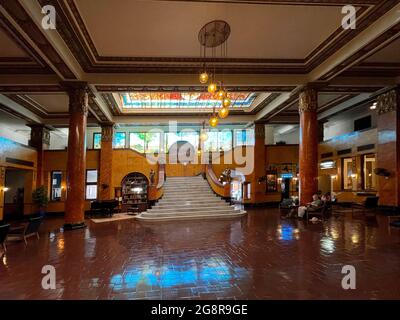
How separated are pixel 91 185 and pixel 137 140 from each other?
511cm

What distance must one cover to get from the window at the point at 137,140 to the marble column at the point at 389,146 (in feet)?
48.6

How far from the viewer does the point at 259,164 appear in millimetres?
15961

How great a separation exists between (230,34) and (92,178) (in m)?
12.5

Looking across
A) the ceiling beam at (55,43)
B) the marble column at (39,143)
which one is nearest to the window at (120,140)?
the marble column at (39,143)

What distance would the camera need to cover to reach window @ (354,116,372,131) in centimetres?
1491

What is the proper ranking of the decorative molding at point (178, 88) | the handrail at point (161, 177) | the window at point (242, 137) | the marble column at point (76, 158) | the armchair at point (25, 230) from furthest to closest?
the window at point (242, 137), the handrail at point (161, 177), the decorative molding at point (178, 88), the marble column at point (76, 158), the armchair at point (25, 230)

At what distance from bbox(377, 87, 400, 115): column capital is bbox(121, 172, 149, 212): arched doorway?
42.0 ft

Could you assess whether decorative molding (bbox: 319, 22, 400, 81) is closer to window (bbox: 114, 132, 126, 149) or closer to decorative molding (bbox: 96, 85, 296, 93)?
decorative molding (bbox: 96, 85, 296, 93)

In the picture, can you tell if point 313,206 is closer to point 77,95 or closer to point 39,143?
point 77,95

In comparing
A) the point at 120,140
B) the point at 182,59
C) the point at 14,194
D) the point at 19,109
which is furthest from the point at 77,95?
the point at 120,140

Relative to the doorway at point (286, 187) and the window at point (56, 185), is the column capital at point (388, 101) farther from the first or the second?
the window at point (56, 185)

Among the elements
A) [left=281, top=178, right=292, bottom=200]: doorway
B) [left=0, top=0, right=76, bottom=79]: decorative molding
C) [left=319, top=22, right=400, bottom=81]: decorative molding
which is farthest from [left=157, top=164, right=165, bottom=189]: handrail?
[left=281, top=178, right=292, bottom=200]: doorway

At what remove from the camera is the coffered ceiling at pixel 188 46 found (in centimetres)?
591

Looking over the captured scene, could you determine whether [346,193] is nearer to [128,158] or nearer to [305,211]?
[305,211]
